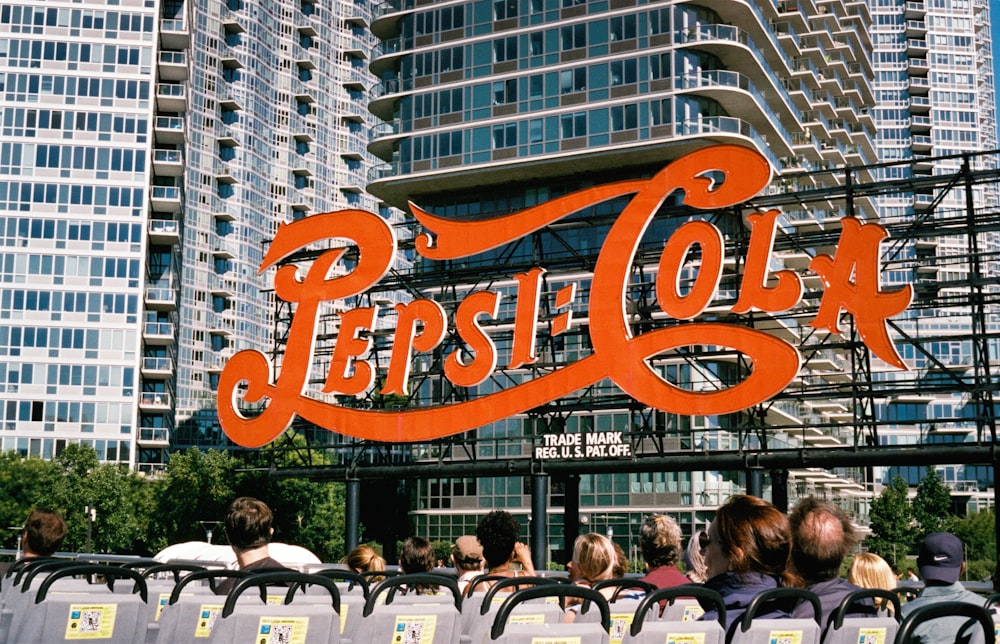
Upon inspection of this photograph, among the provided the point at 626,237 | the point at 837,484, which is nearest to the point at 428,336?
the point at 626,237

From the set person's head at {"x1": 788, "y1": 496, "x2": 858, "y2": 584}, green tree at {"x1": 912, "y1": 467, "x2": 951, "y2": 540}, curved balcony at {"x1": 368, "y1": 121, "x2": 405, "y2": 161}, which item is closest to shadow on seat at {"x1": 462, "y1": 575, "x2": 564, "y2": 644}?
person's head at {"x1": 788, "y1": 496, "x2": 858, "y2": 584}

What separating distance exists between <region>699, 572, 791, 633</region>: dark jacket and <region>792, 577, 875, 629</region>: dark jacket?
92mm

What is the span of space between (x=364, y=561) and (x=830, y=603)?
5723 mm

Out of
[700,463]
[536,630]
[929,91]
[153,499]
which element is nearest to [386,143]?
[153,499]

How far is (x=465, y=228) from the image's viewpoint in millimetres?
41125

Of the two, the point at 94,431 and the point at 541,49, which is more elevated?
the point at 541,49

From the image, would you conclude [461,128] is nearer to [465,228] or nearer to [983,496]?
[465,228]

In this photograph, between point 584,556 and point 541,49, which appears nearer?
point 584,556

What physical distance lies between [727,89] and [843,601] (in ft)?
206

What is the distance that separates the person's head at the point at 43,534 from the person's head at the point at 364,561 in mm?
3011

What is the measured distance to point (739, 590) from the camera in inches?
257

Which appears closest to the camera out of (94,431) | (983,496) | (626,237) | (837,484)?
(626,237)

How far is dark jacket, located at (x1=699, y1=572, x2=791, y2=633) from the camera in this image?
21.1 feet

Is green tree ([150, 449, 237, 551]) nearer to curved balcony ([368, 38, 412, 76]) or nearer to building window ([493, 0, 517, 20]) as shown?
curved balcony ([368, 38, 412, 76])
